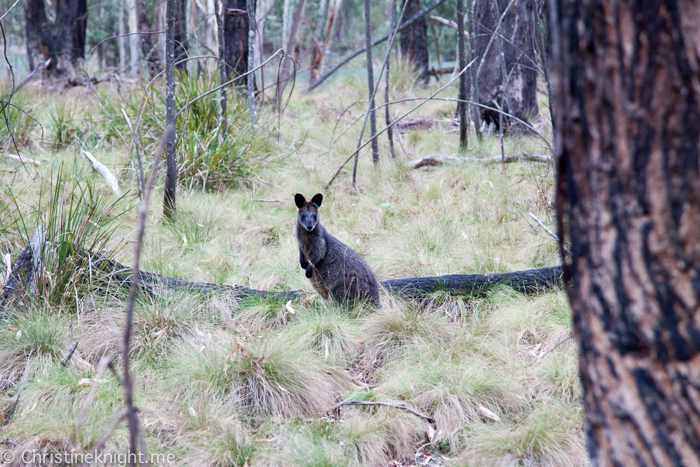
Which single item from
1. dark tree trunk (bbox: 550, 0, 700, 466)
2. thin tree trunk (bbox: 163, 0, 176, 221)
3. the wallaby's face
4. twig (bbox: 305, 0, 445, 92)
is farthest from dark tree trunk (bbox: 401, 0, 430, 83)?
dark tree trunk (bbox: 550, 0, 700, 466)

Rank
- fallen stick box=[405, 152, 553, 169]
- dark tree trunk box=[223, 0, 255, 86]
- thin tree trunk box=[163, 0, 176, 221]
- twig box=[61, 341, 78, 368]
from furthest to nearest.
Result: dark tree trunk box=[223, 0, 255, 86] → fallen stick box=[405, 152, 553, 169] → thin tree trunk box=[163, 0, 176, 221] → twig box=[61, 341, 78, 368]

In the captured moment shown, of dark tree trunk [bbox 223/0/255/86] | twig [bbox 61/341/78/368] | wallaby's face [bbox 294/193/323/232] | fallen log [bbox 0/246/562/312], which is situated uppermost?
dark tree trunk [bbox 223/0/255/86]

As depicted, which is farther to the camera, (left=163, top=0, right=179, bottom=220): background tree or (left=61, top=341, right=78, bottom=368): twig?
(left=163, top=0, right=179, bottom=220): background tree

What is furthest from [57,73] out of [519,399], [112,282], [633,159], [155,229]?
[633,159]

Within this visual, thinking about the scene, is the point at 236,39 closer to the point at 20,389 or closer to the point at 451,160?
the point at 451,160

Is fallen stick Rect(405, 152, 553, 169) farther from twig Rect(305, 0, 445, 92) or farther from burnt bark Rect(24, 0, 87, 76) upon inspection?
burnt bark Rect(24, 0, 87, 76)

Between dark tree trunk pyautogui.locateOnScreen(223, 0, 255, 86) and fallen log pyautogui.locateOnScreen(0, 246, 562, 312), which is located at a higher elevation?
dark tree trunk pyautogui.locateOnScreen(223, 0, 255, 86)

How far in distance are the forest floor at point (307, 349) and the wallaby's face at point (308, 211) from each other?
26.3 inches

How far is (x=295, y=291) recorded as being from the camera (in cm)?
494

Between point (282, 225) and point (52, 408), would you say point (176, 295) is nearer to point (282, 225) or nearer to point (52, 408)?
point (52, 408)

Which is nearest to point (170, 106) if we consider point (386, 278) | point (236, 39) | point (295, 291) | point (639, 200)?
point (295, 291)

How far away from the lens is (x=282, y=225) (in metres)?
6.53

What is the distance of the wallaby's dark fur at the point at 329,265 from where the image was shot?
4.62 meters

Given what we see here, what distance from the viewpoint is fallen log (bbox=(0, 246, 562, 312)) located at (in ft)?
14.1
